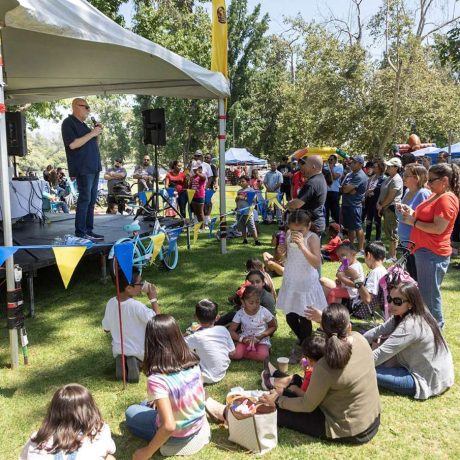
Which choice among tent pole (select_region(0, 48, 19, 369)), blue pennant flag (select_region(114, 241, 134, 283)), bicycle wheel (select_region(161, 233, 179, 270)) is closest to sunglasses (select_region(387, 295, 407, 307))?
blue pennant flag (select_region(114, 241, 134, 283))

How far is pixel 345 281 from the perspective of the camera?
497 cm

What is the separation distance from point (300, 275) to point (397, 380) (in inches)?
45.9

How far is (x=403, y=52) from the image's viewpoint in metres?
21.1

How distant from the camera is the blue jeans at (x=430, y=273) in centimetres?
428

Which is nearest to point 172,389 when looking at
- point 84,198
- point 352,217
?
point 84,198

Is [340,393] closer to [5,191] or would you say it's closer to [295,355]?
[295,355]

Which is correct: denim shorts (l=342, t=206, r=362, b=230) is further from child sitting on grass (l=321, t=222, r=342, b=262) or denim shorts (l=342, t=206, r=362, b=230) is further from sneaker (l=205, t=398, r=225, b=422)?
sneaker (l=205, t=398, r=225, b=422)

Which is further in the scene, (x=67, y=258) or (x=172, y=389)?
(x=67, y=258)

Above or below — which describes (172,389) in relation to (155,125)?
below

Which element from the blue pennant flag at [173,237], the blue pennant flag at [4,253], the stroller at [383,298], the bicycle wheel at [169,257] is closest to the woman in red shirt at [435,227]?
the stroller at [383,298]

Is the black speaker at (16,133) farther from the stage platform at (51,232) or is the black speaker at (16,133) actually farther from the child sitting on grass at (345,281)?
the child sitting on grass at (345,281)

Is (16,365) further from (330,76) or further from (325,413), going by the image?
(330,76)

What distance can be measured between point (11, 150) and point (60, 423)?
821 centimetres

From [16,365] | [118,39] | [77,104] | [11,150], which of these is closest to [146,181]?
[11,150]
